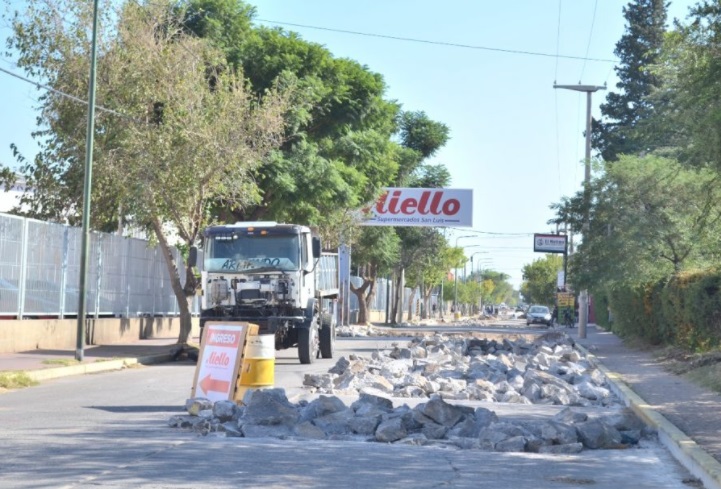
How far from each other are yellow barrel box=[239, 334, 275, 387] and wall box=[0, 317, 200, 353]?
1167 cm

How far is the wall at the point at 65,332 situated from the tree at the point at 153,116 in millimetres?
2700

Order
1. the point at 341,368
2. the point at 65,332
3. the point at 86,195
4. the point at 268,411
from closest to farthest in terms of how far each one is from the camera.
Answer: the point at 268,411 < the point at 341,368 < the point at 86,195 < the point at 65,332

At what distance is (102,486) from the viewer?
28.3 ft

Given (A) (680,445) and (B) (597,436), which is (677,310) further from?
(A) (680,445)

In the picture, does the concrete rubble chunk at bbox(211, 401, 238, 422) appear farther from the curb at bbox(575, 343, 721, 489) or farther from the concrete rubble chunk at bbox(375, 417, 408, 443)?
the curb at bbox(575, 343, 721, 489)

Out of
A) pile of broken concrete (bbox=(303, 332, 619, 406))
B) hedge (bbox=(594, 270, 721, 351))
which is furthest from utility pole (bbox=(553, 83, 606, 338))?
pile of broken concrete (bbox=(303, 332, 619, 406))

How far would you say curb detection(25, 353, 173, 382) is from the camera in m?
19.7

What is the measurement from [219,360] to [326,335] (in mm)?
12793

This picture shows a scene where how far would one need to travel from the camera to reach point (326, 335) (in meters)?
27.2

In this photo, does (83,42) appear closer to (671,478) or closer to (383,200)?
(671,478)

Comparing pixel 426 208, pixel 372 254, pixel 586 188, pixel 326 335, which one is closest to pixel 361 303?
pixel 372 254

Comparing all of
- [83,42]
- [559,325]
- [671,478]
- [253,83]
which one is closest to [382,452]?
[671,478]

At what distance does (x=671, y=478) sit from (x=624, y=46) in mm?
56905

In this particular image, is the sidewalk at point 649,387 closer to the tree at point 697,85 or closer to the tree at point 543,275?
the tree at point 697,85
